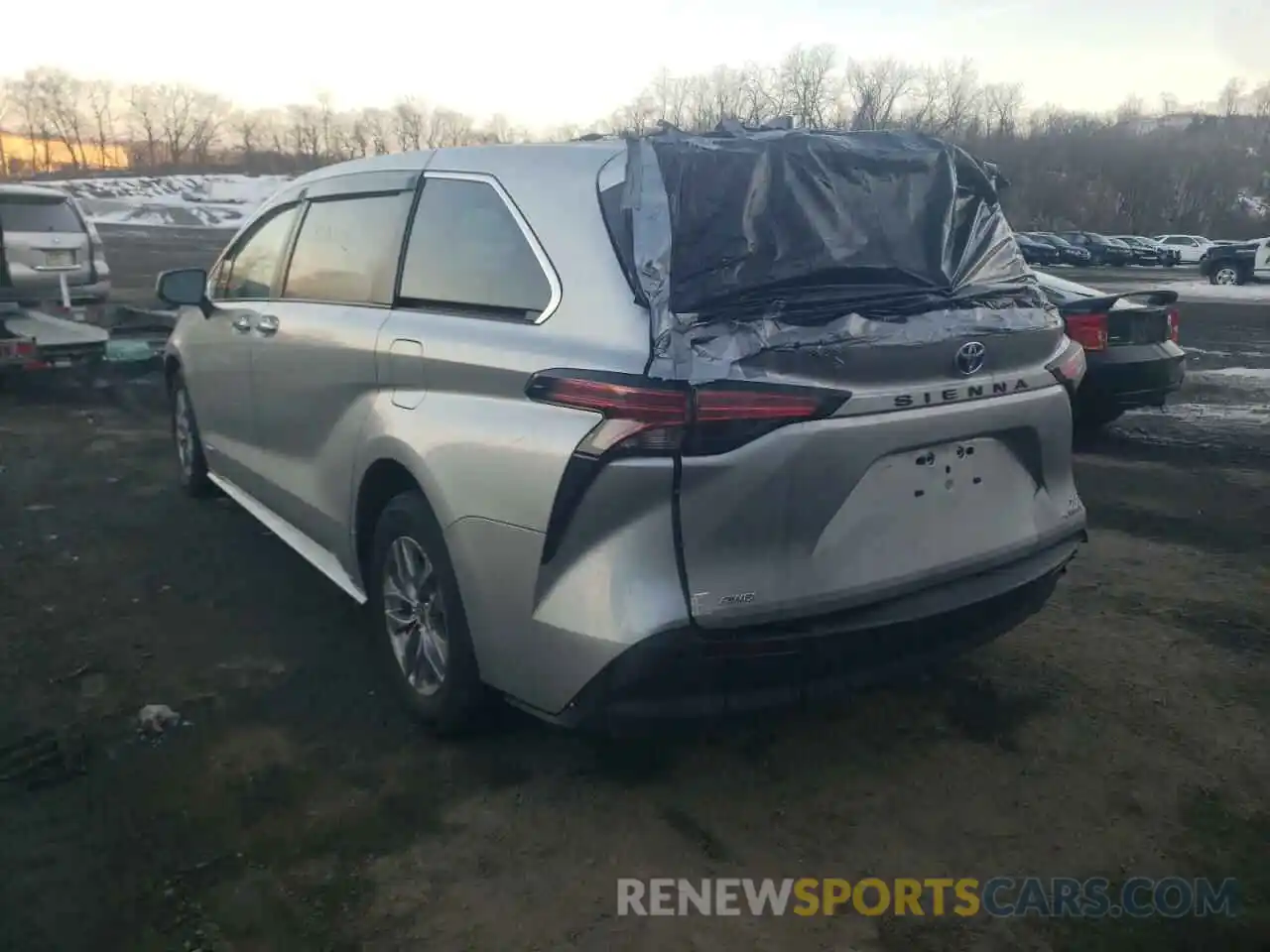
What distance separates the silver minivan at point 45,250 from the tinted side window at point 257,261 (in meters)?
6.53

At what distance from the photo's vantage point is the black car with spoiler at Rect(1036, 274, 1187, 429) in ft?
23.4

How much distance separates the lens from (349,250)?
158 inches

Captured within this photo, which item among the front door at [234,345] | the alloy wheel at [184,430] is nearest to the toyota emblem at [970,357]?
the front door at [234,345]

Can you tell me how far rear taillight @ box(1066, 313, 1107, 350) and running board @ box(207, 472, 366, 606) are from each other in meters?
5.28

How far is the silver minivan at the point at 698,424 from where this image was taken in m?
2.58

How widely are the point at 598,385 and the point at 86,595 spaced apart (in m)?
3.33

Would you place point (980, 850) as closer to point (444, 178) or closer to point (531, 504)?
point (531, 504)

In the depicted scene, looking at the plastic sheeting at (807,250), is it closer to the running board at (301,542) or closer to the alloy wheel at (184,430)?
the running board at (301,542)

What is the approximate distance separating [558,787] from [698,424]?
51.5 inches

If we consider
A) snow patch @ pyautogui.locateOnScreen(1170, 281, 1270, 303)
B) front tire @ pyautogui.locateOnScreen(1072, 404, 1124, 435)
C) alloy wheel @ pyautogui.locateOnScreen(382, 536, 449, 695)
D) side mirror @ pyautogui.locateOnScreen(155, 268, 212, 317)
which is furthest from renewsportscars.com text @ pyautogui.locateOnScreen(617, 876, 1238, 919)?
snow patch @ pyautogui.locateOnScreen(1170, 281, 1270, 303)

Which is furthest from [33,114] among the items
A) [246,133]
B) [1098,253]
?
[1098,253]

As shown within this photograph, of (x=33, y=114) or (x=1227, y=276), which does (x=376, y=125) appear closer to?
(x=33, y=114)

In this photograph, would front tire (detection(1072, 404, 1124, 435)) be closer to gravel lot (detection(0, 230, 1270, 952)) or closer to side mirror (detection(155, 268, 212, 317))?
gravel lot (detection(0, 230, 1270, 952))

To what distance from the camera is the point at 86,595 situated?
15.6 ft
